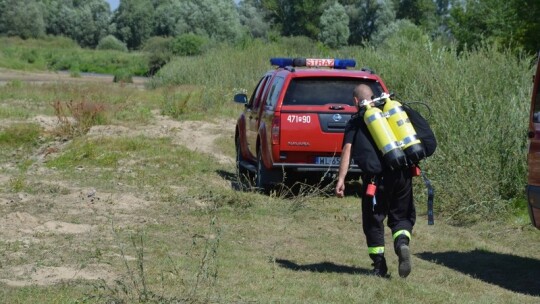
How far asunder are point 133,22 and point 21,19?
12.8 metres

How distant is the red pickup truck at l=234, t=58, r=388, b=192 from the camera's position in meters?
Answer: 13.3

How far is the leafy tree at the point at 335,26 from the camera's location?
282ft

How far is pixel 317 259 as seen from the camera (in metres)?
9.84

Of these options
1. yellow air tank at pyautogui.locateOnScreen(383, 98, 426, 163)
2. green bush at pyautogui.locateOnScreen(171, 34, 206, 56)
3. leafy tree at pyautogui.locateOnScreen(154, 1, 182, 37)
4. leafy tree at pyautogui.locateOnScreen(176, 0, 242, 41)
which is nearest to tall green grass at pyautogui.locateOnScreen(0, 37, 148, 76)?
green bush at pyautogui.locateOnScreen(171, 34, 206, 56)

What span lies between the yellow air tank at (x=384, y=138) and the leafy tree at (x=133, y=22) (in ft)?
333

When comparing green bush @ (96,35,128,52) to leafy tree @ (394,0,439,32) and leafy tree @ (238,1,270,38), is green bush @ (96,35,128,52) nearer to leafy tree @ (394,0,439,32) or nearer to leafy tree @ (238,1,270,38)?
leafy tree @ (238,1,270,38)

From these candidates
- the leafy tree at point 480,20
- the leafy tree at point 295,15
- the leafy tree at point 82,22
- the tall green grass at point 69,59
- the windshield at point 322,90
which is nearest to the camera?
the windshield at point 322,90

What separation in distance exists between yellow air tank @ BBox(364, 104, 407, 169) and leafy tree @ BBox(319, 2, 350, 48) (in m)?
75.7

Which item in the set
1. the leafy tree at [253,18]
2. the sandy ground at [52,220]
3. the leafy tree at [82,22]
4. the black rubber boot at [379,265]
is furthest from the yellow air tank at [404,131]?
the leafy tree at [82,22]

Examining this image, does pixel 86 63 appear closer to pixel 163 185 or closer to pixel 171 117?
pixel 171 117

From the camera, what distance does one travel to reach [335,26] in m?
86.5

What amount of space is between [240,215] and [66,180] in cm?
335

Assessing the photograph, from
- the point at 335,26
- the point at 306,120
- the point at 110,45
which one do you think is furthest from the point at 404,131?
the point at 110,45

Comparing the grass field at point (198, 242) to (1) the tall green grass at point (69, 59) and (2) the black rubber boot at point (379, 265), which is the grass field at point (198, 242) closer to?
(2) the black rubber boot at point (379, 265)
